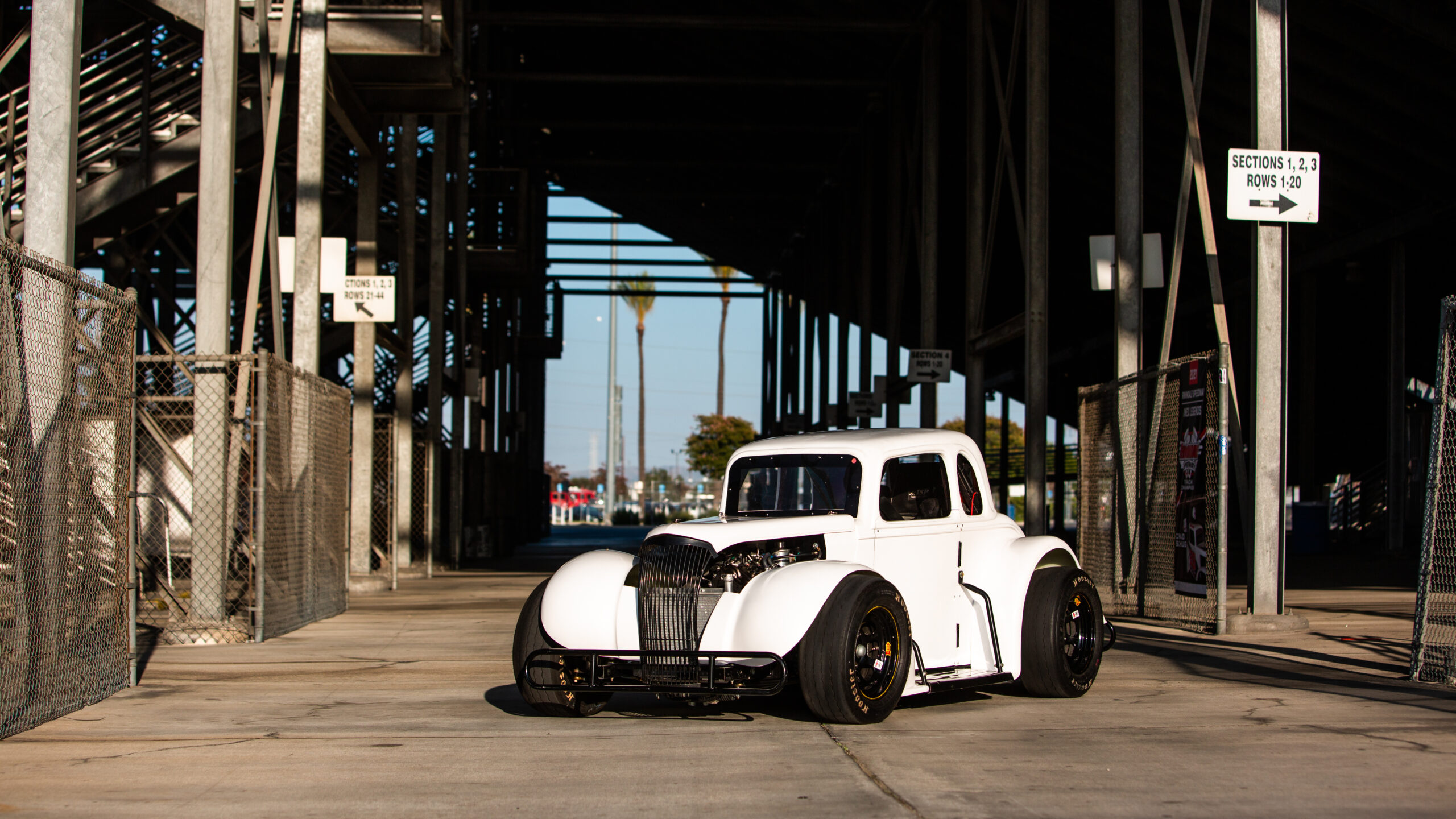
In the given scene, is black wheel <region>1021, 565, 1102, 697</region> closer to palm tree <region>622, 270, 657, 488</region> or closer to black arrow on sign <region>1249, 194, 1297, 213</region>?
black arrow on sign <region>1249, 194, 1297, 213</region>

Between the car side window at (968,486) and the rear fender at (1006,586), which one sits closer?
the rear fender at (1006,586)

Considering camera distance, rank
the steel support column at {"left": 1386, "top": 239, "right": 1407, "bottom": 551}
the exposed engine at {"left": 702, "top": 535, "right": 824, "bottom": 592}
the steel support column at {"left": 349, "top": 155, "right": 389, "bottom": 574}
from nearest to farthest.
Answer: the exposed engine at {"left": 702, "top": 535, "right": 824, "bottom": 592}, the steel support column at {"left": 349, "top": 155, "right": 389, "bottom": 574}, the steel support column at {"left": 1386, "top": 239, "right": 1407, "bottom": 551}

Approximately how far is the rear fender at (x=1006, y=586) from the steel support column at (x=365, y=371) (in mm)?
12077

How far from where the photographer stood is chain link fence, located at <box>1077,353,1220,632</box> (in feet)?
37.4

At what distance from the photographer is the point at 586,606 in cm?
701

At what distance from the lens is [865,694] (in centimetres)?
675

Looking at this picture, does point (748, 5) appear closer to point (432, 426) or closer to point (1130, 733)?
point (432, 426)

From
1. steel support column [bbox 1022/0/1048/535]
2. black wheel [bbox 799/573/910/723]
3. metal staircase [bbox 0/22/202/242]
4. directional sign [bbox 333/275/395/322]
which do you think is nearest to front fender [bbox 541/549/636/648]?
black wheel [bbox 799/573/910/723]

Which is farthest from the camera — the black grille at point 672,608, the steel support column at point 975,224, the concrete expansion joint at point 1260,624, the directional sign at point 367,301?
the steel support column at point 975,224

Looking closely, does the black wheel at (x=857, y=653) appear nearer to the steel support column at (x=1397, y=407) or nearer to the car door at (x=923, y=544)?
the car door at (x=923, y=544)

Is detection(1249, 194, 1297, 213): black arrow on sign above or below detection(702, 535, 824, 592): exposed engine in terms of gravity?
above

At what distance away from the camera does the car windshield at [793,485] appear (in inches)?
295

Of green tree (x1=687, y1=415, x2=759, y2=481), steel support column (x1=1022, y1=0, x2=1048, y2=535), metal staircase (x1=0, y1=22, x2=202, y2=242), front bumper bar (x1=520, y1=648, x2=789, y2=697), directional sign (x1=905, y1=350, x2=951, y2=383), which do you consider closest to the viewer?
front bumper bar (x1=520, y1=648, x2=789, y2=697)

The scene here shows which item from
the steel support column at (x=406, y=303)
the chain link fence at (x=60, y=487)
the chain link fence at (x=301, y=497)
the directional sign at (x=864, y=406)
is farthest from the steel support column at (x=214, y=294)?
the directional sign at (x=864, y=406)
